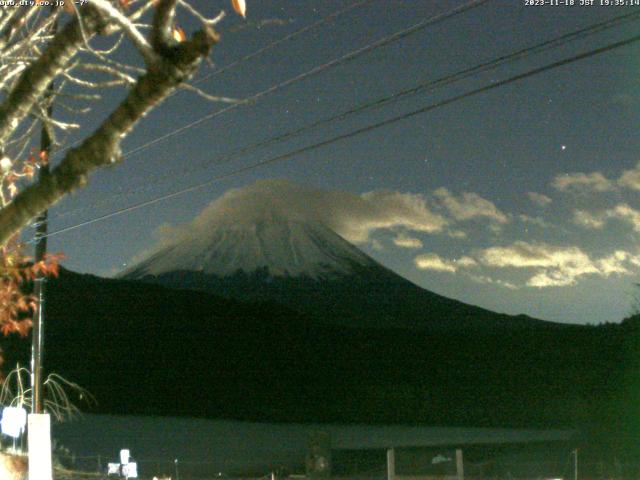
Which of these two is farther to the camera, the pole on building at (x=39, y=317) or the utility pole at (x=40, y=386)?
the pole on building at (x=39, y=317)

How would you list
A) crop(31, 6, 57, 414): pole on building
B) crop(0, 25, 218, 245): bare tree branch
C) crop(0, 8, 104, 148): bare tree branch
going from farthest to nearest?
crop(31, 6, 57, 414): pole on building < crop(0, 8, 104, 148): bare tree branch < crop(0, 25, 218, 245): bare tree branch

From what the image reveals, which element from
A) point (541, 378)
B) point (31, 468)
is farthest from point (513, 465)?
point (541, 378)

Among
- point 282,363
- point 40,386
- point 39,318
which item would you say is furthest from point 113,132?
point 282,363

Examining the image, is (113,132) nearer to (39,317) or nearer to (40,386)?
(40,386)

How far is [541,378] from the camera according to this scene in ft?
303

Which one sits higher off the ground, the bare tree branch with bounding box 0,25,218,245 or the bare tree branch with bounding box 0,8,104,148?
the bare tree branch with bounding box 0,8,104,148

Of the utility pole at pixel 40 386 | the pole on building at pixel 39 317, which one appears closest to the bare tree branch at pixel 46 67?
the utility pole at pixel 40 386

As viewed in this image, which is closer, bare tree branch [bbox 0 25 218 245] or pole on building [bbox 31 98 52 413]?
bare tree branch [bbox 0 25 218 245]

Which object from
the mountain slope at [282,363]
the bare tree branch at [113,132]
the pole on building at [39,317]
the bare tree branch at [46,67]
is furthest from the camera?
the mountain slope at [282,363]

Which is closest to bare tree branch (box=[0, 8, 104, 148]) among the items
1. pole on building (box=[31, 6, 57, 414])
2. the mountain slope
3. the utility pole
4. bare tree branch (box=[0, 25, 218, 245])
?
the utility pole

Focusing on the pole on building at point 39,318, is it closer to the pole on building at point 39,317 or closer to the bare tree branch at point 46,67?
the pole on building at point 39,317

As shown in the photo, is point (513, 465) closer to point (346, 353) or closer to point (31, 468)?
point (31, 468)

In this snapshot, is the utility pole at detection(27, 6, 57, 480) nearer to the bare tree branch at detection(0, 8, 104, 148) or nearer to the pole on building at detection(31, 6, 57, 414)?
the pole on building at detection(31, 6, 57, 414)

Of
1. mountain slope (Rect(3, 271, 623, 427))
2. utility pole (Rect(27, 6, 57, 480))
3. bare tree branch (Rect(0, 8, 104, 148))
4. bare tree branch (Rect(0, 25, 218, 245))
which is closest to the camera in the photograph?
bare tree branch (Rect(0, 25, 218, 245))
